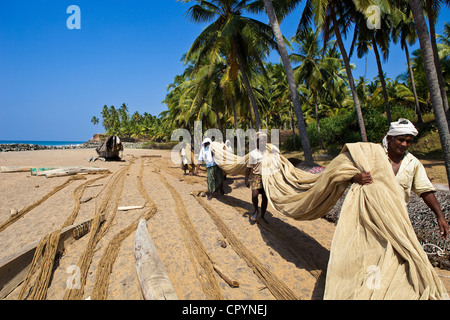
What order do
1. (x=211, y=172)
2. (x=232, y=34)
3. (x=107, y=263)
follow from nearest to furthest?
(x=107, y=263) → (x=211, y=172) → (x=232, y=34)

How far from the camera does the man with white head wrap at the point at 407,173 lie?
7.76ft

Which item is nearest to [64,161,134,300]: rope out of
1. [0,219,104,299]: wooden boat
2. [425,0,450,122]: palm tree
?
[0,219,104,299]: wooden boat

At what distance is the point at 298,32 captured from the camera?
1160 centimetres

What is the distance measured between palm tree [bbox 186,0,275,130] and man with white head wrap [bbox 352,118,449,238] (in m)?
9.37

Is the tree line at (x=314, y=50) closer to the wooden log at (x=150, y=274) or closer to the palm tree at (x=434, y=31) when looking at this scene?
the palm tree at (x=434, y=31)

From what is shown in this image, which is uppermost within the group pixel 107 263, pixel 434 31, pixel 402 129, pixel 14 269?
pixel 434 31

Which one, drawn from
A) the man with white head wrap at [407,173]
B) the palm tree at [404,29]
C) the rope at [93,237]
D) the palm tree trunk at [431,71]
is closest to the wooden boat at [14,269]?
the rope at [93,237]

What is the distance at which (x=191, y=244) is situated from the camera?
389 cm

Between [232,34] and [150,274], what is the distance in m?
11.2

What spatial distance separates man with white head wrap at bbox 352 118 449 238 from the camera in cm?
237

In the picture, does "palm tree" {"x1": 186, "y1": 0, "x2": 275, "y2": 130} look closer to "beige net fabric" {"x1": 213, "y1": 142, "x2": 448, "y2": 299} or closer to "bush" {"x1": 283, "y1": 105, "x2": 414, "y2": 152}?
"beige net fabric" {"x1": 213, "y1": 142, "x2": 448, "y2": 299}

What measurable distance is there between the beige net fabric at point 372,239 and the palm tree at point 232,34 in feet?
31.0

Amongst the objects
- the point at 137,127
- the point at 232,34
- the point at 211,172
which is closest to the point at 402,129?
the point at 211,172

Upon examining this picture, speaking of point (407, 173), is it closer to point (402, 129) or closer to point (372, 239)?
point (402, 129)
